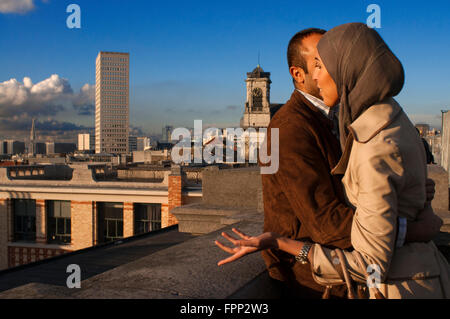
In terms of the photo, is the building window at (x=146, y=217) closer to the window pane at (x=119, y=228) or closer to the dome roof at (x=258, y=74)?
the window pane at (x=119, y=228)

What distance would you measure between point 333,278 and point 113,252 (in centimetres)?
694

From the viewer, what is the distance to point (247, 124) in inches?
4545

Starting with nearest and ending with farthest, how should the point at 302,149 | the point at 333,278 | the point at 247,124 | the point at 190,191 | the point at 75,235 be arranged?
1. the point at 333,278
2. the point at 302,149
3. the point at 190,191
4. the point at 75,235
5. the point at 247,124

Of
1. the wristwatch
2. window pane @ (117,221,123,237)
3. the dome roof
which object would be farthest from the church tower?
the wristwatch

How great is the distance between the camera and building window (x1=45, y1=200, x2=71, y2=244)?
66.8ft

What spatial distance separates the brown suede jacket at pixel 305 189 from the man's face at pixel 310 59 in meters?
0.09

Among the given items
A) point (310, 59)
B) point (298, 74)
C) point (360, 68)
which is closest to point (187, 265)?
point (298, 74)

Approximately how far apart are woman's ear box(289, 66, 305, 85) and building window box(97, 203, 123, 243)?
18395 millimetres

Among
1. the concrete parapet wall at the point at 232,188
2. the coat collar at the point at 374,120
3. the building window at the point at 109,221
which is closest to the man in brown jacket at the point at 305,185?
the coat collar at the point at 374,120

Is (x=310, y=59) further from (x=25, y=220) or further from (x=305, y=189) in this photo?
(x=25, y=220)

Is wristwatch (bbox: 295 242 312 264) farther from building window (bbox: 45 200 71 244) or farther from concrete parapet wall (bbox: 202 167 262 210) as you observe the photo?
building window (bbox: 45 200 71 244)

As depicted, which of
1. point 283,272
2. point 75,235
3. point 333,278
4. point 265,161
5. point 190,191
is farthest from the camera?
point 75,235

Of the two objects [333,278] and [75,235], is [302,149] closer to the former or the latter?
[333,278]
